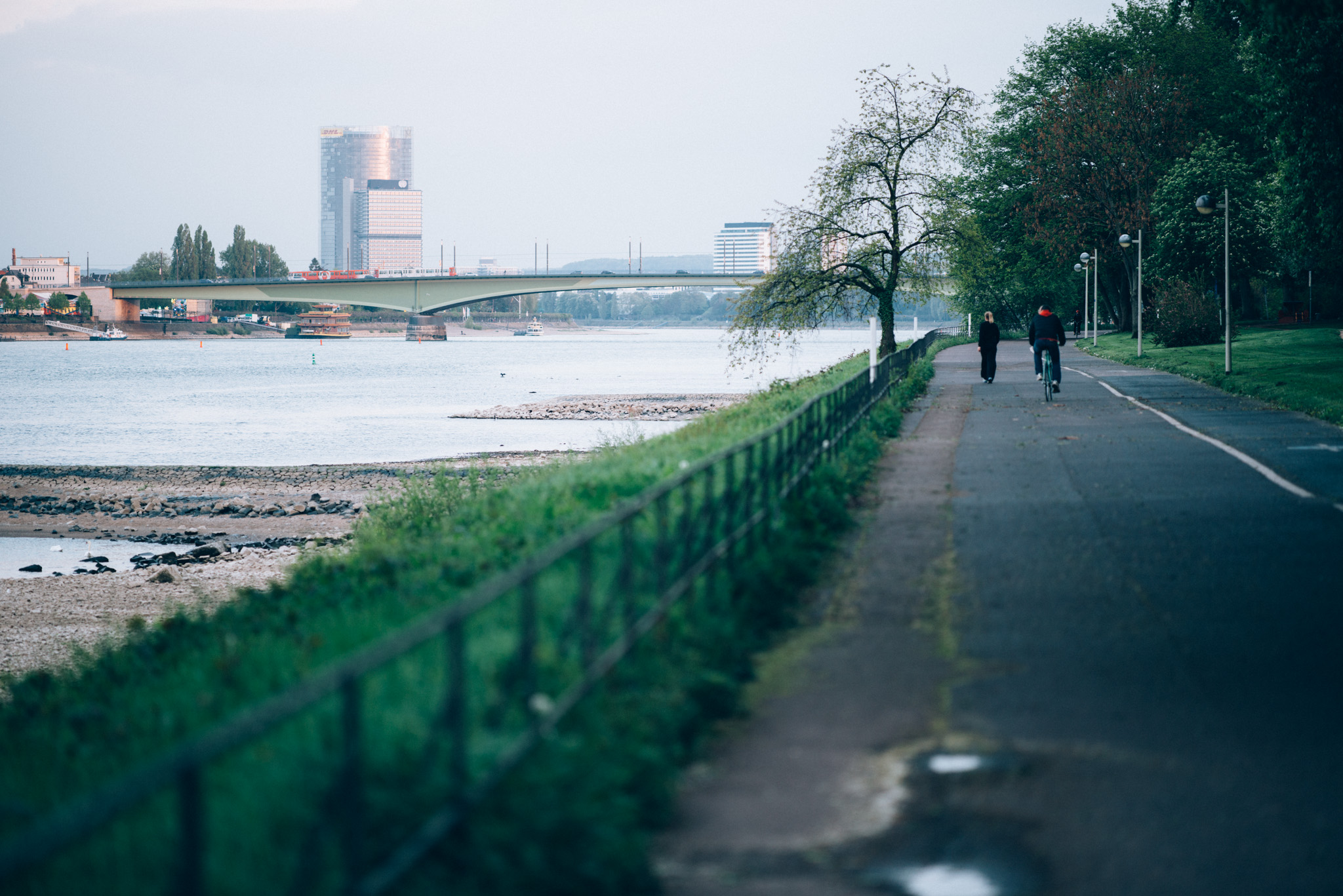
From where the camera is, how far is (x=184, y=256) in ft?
525

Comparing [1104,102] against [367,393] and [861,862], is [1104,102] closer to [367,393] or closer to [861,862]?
[367,393]

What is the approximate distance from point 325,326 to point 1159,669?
574 feet

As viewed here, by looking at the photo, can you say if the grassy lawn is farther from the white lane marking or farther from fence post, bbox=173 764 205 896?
fence post, bbox=173 764 205 896

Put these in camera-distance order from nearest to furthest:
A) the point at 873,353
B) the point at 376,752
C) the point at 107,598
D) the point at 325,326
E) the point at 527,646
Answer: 1. the point at 376,752
2. the point at 527,646
3. the point at 107,598
4. the point at 873,353
5. the point at 325,326

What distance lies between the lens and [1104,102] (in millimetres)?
59375

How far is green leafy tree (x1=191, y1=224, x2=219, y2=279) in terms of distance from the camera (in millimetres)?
159500

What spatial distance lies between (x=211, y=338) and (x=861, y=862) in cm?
18262

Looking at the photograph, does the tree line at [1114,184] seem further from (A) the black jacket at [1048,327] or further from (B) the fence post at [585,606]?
(B) the fence post at [585,606]

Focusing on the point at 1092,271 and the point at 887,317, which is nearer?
the point at 887,317

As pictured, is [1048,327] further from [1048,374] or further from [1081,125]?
[1081,125]

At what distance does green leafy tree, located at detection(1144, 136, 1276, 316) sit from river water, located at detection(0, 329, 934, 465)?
15.8m

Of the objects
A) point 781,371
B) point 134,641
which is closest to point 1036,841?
point 134,641

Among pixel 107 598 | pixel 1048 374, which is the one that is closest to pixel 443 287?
pixel 1048 374

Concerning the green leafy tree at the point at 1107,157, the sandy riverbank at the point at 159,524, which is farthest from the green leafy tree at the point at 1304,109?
the sandy riverbank at the point at 159,524
